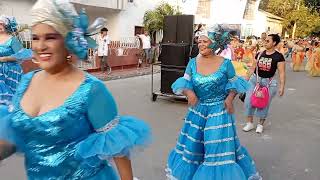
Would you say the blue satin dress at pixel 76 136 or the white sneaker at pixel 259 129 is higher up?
the blue satin dress at pixel 76 136

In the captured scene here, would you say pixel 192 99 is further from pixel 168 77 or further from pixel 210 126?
pixel 168 77

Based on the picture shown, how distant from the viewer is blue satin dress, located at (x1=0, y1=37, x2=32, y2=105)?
19.7ft

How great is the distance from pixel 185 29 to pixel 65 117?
7829 millimetres

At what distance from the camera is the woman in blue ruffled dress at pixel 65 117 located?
72.7 inches

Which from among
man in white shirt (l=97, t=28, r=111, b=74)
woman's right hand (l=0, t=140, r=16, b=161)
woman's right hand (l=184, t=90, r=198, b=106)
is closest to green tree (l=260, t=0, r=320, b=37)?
man in white shirt (l=97, t=28, r=111, b=74)

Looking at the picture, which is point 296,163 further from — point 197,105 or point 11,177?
point 11,177

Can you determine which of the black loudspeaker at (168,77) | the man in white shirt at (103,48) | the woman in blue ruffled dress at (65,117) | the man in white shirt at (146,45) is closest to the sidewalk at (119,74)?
the man in white shirt at (103,48)

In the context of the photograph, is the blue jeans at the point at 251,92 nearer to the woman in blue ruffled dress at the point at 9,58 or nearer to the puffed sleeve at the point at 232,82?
the puffed sleeve at the point at 232,82

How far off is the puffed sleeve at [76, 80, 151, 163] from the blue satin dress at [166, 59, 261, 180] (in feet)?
7.29

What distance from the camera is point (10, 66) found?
6.12 metres

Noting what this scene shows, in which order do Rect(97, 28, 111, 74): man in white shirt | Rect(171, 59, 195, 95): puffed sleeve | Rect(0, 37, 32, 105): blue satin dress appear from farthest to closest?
Rect(97, 28, 111, 74): man in white shirt, Rect(0, 37, 32, 105): blue satin dress, Rect(171, 59, 195, 95): puffed sleeve

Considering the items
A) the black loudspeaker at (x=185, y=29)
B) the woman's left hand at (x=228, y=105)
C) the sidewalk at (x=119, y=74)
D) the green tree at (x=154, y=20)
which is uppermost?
the green tree at (x=154, y=20)

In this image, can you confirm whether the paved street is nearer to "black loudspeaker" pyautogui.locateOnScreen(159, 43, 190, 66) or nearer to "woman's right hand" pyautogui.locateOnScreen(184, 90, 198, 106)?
"woman's right hand" pyautogui.locateOnScreen(184, 90, 198, 106)

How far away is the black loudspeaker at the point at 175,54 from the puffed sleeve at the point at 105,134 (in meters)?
7.64
